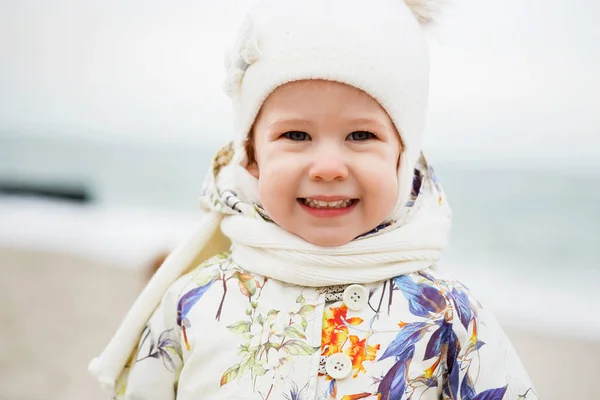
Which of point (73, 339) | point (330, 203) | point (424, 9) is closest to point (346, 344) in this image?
point (330, 203)

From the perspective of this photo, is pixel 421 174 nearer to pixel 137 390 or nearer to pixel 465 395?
pixel 465 395

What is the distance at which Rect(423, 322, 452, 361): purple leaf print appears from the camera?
1.23 meters

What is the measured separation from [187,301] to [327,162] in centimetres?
46

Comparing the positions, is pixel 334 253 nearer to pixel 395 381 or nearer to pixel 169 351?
pixel 395 381

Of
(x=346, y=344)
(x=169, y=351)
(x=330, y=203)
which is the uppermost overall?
(x=330, y=203)

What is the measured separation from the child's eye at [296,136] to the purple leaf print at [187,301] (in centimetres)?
37

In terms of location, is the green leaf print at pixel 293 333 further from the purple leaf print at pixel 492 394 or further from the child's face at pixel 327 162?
the purple leaf print at pixel 492 394

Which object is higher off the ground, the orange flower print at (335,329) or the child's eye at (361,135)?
the child's eye at (361,135)

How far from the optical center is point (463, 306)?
129 cm

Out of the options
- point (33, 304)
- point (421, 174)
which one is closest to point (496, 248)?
point (33, 304)

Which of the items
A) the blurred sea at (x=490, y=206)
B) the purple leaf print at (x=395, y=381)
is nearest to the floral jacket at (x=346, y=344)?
the purple leaf print at (x=395, y=381)

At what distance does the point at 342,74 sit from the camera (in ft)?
3.99

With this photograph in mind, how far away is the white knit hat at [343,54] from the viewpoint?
1.23 meters

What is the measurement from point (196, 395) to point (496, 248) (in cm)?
605
